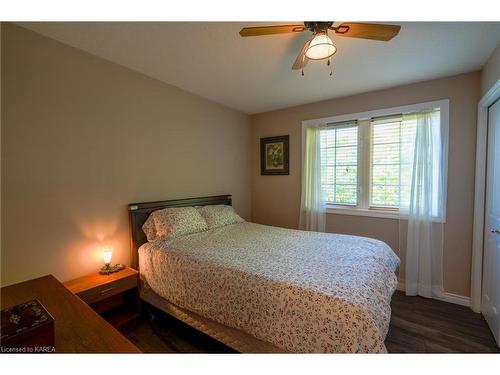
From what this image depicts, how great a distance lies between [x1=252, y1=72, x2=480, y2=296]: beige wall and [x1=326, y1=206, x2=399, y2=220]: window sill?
58 millimetres

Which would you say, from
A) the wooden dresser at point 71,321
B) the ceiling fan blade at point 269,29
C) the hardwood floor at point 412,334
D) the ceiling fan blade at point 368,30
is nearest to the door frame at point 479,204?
the hardwood floor at point 412,334

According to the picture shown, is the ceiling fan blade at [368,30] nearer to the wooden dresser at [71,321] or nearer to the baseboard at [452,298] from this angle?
the wooden dresser at [71,321]

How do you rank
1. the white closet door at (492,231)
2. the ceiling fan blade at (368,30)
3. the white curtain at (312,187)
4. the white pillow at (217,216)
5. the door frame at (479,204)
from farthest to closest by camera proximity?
1. the white curtain at (312,187)
2. the white pillow at (217,216)
3. the door frame at (479,204)
4. the white closet door at (492,231)
5. the ceiling fan blade at (368,30)

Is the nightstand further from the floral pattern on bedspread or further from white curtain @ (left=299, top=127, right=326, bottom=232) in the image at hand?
white curtain @ (left=299, top=127, right=326, bottom=232)

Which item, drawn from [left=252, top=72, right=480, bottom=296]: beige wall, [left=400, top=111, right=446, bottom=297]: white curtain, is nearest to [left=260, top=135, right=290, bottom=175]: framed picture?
[left=252, top=72, right=480, bottom=296]: beige wall

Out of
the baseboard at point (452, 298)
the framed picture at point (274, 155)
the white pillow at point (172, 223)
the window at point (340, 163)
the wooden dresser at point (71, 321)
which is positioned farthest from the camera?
the framed picture at point (274, 155)

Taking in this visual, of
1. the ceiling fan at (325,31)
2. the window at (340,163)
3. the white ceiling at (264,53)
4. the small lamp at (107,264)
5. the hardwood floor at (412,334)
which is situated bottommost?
the hardwood floor at (412,334)

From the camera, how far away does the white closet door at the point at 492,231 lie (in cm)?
194

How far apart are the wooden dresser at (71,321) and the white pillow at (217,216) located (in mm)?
1609

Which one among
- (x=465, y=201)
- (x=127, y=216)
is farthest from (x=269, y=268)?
(x=465, y=201)

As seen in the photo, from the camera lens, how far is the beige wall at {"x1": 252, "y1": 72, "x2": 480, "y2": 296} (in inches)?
94.9

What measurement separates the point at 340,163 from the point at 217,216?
72.8 inches

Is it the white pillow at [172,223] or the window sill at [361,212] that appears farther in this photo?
the window sill at [361,212]

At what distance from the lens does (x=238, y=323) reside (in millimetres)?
1531
